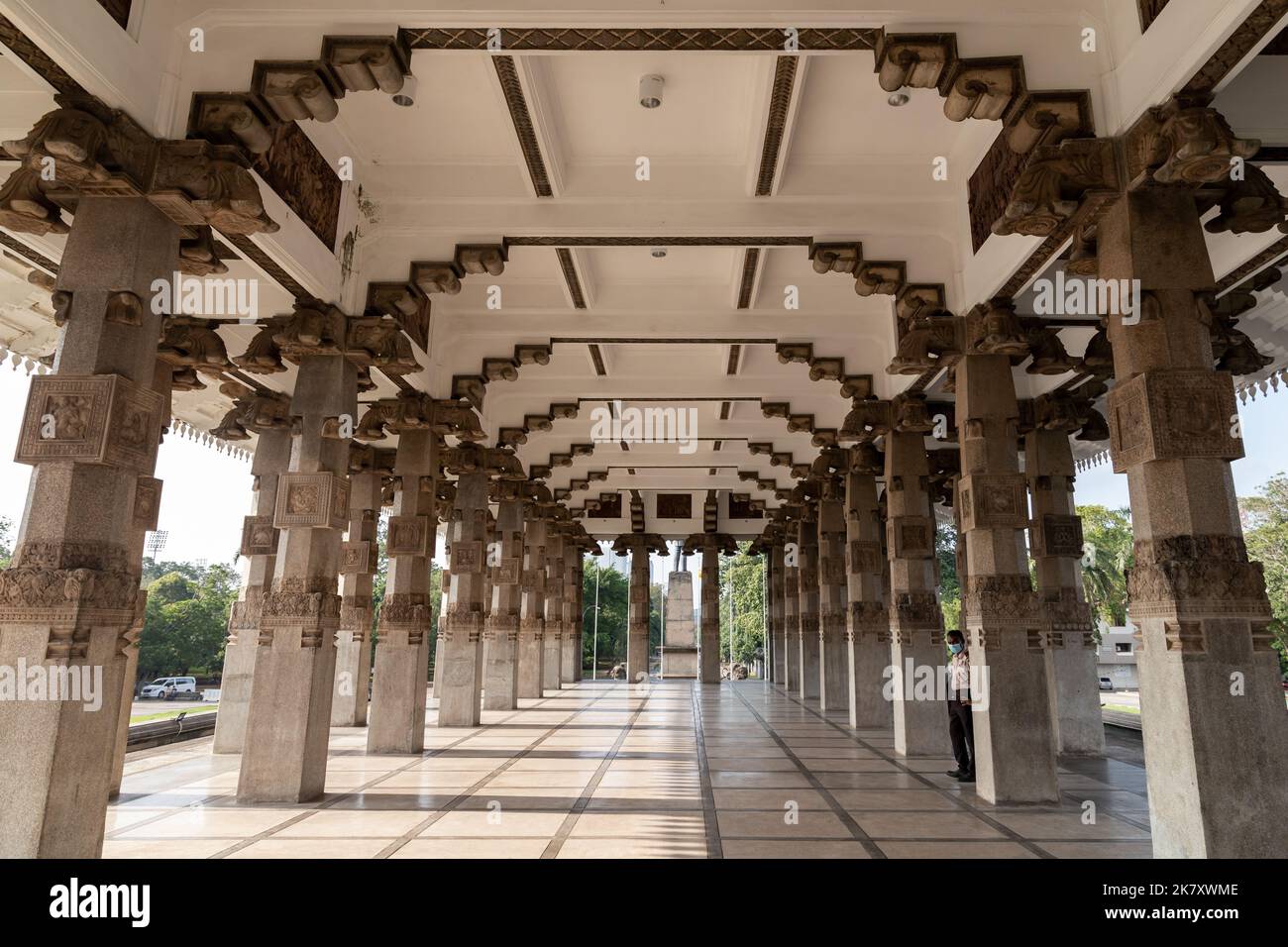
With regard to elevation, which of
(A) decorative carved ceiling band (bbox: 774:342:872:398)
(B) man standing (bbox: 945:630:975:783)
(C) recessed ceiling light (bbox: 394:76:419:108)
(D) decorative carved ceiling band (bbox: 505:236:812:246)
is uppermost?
(C) recessed ceiling light (bbox: 394:76:419:108)

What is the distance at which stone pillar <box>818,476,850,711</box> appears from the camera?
15781mm

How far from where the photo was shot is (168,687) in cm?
3161

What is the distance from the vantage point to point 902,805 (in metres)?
7.44

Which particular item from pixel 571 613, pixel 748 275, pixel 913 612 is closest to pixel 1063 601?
pixel 913 612

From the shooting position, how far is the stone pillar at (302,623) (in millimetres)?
7316

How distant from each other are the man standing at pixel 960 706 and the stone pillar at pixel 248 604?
881 cm

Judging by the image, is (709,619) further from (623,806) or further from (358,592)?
(623,806)

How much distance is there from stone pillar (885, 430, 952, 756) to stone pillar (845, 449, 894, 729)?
206 centimetres

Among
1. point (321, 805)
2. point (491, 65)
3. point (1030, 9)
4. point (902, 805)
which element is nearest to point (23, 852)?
point (321, 805)

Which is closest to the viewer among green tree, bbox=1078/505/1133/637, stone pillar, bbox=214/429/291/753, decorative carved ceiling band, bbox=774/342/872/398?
decorative carved ceiling band, bbox=774/342/872/398

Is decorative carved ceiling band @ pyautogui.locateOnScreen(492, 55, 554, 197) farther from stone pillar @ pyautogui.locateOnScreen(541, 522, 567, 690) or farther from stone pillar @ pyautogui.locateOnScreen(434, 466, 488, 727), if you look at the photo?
stone pillar @ pyautogui.locateOnScreen(541, 522, 567, 690)

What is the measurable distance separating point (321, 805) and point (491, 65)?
6.56 m

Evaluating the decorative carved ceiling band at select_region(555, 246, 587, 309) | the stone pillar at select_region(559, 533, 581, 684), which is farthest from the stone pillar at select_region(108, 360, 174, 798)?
the stone pillar at select_region(559, 533, 581, 684)

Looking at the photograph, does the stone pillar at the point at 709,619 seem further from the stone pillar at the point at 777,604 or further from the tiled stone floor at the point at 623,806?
the tiled stone floor at the point at 623,806
